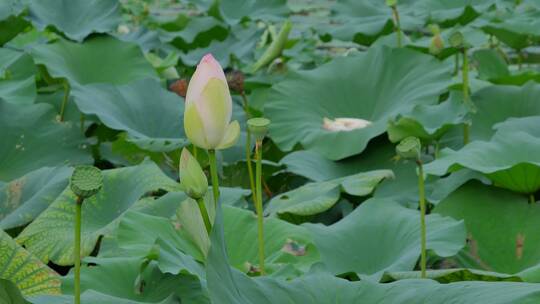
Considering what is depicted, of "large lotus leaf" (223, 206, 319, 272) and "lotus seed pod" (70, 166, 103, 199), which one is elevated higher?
"lotus seed pod" (70, 166, 103, 199)

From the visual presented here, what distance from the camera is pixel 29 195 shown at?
6.01 ft

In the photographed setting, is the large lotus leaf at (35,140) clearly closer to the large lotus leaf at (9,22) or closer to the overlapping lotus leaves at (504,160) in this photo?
the large lotus leaf at (9,22)

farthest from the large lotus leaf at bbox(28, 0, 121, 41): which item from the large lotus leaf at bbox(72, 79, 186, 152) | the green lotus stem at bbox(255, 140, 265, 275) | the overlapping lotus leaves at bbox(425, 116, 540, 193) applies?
the green lotus stem at bbox(255, 140, 265, 275)

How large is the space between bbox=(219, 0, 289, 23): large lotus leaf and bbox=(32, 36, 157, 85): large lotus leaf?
1.05 m

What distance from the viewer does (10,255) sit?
1375 millimetres

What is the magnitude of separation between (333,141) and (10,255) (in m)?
0.99

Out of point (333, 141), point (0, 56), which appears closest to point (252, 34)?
point (0, 56)

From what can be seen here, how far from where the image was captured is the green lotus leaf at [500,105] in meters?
2.24

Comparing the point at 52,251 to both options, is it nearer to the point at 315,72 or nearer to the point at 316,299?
the point at 316,299

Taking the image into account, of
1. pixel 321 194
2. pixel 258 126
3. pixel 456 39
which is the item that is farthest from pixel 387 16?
pixel 258 126

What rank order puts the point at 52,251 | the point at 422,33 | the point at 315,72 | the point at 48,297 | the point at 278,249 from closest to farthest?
the point at 48,297
the point at 278,249
the point at 52,251
the point at 315,72
the point at 422,33

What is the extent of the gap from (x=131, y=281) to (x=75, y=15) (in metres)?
1.83

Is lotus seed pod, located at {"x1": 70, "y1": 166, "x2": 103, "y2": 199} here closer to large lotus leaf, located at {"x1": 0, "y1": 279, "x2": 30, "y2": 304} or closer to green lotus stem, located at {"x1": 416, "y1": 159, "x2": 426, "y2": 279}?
large lotus leaf, located at {"x1": 0, "y1": 279, "x2": 30, "y2": 304}

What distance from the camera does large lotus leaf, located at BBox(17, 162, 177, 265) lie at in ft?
5.40
